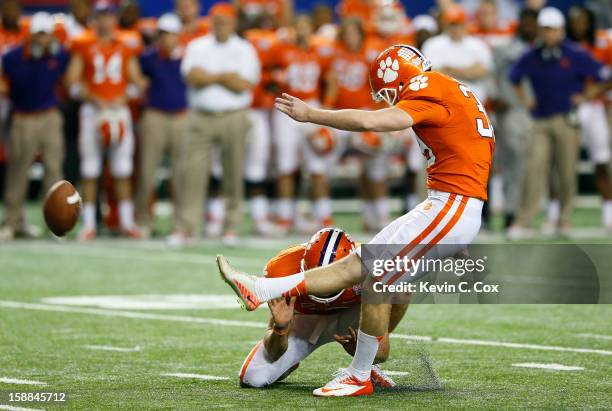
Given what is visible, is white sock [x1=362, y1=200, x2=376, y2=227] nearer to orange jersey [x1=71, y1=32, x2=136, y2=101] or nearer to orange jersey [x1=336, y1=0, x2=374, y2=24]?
orange jersey [x1=71, y1=32, x2=136, y2=101]

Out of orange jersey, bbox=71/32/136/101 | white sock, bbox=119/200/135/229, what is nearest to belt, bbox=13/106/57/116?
orange jersey, bbox=71/32/136/101

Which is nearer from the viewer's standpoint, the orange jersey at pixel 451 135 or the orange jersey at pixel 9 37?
the orange jersey at pixel 451 135

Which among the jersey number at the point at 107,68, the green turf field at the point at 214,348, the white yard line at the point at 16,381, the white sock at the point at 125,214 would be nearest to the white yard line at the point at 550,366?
the green turf field at the point at 214,348

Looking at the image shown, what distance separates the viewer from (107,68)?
1362cm

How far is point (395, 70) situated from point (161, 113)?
8.02 meters

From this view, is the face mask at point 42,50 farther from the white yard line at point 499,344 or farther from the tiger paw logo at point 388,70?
the tiger paw logo at point 388,70

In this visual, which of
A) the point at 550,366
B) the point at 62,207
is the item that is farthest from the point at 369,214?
the point at 550,366

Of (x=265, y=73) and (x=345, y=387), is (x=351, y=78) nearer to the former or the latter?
(x=265, y=73)

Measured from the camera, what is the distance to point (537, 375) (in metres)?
6.67

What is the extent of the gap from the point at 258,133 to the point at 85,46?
2.07 m

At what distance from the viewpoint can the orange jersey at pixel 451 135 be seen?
20.4ft

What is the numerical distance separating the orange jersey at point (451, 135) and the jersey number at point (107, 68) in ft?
25.3

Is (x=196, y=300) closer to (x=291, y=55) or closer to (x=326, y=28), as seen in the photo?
(x=291, y=55)

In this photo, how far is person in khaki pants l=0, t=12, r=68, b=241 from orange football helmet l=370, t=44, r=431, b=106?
761 cm
